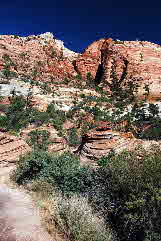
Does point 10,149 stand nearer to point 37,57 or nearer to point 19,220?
point 19,220

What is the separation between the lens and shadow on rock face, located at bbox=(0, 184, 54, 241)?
26.5 ft

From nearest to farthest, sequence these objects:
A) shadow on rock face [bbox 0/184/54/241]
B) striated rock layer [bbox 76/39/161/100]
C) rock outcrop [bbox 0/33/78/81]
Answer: shadow on rock face [bbox 0/184/54/241], rock outcrop [bbox 0/33/78/81], striated rock layer [bbox 76/39/161/100]

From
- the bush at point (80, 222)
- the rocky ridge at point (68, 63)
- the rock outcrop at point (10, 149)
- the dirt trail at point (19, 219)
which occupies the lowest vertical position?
the dirt trail at point (19, 219)

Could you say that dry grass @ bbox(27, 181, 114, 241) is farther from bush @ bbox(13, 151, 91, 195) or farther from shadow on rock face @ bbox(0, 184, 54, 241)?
bush @ bbox(13, 151, 91, 195)

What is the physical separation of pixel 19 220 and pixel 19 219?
12 centimetres

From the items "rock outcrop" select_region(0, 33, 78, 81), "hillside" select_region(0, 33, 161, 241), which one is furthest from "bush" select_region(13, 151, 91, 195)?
"rock outcrop" select_region(0, 33, 78, 81)

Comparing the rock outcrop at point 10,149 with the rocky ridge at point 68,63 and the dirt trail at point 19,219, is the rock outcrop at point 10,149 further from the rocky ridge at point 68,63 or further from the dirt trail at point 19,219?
the rocky ridge at point 68,63

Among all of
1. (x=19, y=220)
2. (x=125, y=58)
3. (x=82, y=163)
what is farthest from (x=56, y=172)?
(x=125, y=58)

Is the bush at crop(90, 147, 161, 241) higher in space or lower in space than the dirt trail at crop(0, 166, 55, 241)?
higher

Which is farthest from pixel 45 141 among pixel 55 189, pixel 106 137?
pixel 55 189

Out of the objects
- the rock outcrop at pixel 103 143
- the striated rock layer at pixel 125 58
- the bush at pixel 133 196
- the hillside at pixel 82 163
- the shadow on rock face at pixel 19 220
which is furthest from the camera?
the striated rock layer at pixel 125 58

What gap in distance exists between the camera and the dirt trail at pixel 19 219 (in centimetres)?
811

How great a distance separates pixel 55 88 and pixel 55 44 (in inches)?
1475

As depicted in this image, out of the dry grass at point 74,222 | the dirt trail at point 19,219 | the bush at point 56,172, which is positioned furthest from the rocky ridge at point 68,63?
the dry grass at point 74,222
